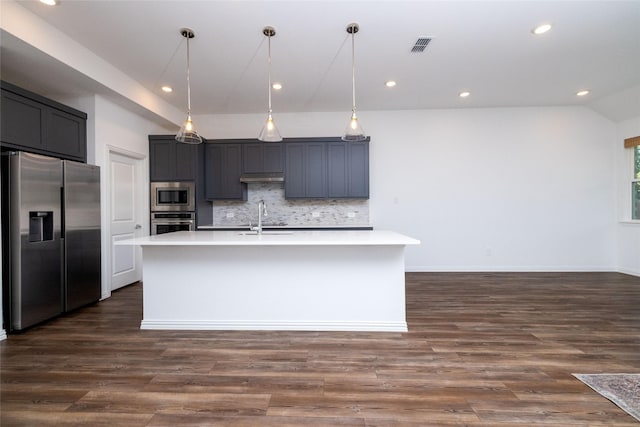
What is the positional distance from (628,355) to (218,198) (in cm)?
520

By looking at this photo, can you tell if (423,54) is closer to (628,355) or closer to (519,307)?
(519,307)

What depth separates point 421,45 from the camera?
309 centimetres

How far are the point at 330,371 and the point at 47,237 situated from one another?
10.2ft

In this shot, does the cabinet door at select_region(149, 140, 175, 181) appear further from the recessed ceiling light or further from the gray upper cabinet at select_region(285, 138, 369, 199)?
the recessed ceiling light

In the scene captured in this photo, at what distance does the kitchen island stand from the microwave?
2.03 meters

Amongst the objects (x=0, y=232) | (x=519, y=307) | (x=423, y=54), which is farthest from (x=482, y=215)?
(x=0, y=232)

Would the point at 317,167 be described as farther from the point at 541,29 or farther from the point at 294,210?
the point at 541,29

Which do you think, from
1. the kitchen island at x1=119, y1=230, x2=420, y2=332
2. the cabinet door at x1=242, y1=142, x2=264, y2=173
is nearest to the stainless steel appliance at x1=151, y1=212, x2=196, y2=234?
the cabinet door at x1=242, y1=142, x2=264, y2=173

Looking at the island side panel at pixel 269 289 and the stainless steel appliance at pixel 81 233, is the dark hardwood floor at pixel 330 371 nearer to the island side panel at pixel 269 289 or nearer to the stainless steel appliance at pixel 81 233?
the island side panel at pixel 269 289

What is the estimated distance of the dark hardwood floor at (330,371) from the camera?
5.43 ft

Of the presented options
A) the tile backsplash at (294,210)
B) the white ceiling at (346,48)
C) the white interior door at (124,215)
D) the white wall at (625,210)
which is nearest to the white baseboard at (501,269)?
the white wall at (625,210)

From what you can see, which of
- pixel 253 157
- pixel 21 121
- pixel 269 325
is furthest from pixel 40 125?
pixel 269 325

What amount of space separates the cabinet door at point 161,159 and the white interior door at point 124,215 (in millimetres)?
204

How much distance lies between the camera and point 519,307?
3373mm
